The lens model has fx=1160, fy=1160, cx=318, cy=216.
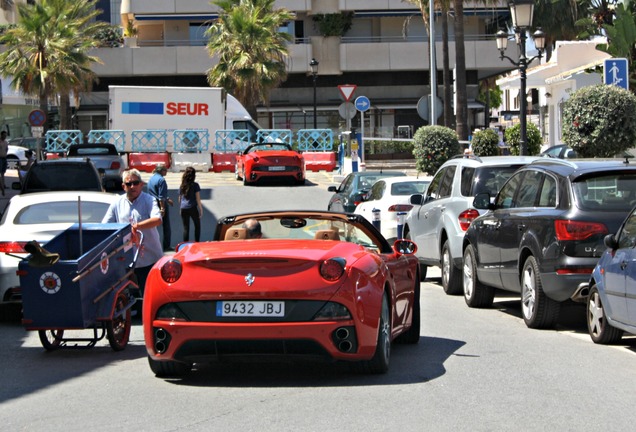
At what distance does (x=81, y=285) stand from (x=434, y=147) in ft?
94.0

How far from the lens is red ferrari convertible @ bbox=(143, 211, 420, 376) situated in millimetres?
8094

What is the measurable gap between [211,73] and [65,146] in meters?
9.78

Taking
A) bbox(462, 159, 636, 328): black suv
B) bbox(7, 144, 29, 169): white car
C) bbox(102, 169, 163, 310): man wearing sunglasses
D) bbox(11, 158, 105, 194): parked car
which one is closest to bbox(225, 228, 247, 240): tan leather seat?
bbox(102, 169, 163, 310): man wearing sunglasses

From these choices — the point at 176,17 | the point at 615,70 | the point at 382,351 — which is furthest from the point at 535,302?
the point at 176,17

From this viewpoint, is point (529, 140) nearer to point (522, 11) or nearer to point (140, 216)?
point (522, 11)

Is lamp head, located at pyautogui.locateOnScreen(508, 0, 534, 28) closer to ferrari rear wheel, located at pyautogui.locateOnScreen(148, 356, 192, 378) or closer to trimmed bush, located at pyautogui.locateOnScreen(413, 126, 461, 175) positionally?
trimmed bush, located at pyautogui.locateOnScreen(413, 126, 461, 175)

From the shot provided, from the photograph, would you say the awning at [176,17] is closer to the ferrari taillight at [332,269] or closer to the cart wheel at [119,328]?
the cart wheel at [119,328]

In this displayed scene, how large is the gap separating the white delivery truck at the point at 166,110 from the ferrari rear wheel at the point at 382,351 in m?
38.1

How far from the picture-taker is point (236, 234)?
952cm

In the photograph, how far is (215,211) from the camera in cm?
3164

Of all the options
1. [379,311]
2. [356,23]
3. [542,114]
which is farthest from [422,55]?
[379,311]

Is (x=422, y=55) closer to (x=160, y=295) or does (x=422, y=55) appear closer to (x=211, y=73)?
(x=211, y=73)

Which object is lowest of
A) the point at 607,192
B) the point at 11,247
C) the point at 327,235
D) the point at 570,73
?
the point at 11,247

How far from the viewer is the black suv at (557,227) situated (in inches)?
439
